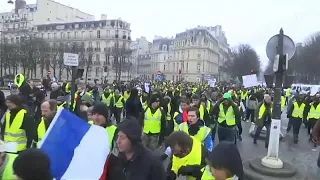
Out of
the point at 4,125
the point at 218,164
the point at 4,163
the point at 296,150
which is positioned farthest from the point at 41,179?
the point at 296,150

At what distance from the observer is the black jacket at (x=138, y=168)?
10.0 feet

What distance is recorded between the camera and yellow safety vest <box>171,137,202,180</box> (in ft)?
12.1

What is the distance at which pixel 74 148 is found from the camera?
3107 mm

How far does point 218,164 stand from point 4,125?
4.15m

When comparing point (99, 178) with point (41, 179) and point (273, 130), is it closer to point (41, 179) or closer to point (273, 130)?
point (41, 179)

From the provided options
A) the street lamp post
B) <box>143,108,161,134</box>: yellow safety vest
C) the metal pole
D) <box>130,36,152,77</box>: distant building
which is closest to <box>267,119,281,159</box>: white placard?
the street lamp post

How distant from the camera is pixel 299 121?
12359 millimetres

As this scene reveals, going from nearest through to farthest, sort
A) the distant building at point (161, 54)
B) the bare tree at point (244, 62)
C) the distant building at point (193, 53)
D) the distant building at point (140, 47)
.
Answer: the bare tree at point (244, 62) → the distant building at point (193, 53) → the distant building at point (161, 54) → the distant building at point (140, 47)

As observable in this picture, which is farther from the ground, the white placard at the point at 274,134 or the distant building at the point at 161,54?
the distant building at the point at 161,54

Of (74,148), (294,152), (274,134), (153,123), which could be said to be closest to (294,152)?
(294,152)

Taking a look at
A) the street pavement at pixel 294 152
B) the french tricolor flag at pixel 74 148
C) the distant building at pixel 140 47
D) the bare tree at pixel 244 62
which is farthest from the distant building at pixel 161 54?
the french tricolor flag at pixel 74 148

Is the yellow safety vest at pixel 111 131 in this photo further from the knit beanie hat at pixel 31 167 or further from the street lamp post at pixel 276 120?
the street lamp post at pixel 276 120

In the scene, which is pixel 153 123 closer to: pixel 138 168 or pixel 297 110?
pixel 138 168

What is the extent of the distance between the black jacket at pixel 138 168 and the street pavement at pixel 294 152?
5.00m
